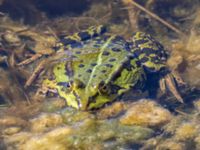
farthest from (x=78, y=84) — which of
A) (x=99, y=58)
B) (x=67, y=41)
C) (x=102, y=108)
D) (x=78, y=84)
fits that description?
(x=67, y=41)

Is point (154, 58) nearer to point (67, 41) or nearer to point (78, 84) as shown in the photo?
point (67, 41)

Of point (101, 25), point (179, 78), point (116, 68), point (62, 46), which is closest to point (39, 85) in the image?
point (62, 46)

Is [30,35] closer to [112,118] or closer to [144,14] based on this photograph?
[144,14]

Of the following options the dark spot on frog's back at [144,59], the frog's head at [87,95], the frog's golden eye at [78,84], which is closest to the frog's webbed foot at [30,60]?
the frog's head at [87,95]

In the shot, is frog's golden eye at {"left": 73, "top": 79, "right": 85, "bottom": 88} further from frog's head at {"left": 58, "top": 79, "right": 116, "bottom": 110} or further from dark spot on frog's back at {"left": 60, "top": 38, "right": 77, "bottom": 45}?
dark spot on frog's back at {"left": 60, "top": 38, "right": 77, "bottom": 45}

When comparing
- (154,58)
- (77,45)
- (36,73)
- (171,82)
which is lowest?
(171,82)

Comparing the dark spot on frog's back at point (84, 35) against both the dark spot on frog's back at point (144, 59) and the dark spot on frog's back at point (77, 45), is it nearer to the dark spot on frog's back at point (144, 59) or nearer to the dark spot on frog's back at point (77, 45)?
the dark spot on frog's back at point (77, 45)
